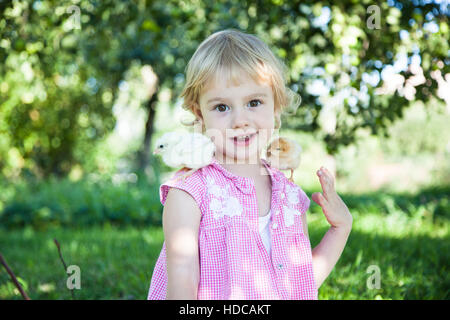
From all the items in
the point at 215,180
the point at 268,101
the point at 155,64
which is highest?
the point at 155,64

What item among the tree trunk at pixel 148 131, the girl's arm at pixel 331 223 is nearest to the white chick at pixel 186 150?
the girl's arm at pixel 331 223

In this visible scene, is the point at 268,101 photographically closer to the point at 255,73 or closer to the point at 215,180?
the point at 255,73

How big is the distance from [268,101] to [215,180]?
350 millimetres

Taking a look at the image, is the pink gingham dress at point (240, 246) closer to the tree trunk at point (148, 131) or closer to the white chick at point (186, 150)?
the white chick at point (186, 150)

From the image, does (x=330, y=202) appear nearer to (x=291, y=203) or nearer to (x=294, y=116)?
(x=291, y=203)

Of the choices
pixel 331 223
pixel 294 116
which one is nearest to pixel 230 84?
pixel 331 223

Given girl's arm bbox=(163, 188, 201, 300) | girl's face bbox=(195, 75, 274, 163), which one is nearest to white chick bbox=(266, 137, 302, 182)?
girl's face bbox=(195, 75, 274, 163)

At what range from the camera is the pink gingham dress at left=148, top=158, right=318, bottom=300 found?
1.41 metres

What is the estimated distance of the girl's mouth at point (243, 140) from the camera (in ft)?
5.02

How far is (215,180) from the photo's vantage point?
1.50 meters

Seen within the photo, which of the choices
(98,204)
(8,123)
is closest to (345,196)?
(98,204)

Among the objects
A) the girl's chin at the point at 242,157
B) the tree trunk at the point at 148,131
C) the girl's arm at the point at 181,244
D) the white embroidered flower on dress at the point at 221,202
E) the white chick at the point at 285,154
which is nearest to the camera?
the girl's arm at the point at 181,244

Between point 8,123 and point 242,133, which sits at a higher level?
point 8,123
